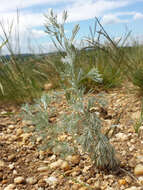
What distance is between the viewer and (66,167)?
151 centimetres

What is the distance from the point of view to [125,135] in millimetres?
1777

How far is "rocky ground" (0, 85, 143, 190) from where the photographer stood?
1.35m

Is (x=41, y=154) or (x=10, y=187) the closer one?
(x=10, y=187)

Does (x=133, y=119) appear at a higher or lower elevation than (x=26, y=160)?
higher

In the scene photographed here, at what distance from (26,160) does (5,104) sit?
4.83ft

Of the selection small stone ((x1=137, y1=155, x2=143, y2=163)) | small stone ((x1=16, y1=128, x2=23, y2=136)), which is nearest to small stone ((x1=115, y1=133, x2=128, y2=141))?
small stone ((x1=137, y1=155, x2=143, y2=163))

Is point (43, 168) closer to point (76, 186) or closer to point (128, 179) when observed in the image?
point (76, 186)

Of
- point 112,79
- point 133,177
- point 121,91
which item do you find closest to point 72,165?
point 133,177

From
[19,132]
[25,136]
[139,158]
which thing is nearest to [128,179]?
[139,158]

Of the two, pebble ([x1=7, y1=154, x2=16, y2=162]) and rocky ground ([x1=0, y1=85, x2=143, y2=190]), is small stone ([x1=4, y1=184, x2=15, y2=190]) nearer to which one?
rocky ground ([x1=0, y1=85, x2=143, y2=190])

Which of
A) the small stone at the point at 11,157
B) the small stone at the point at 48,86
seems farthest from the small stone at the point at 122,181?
the small stone at the point at 48,86

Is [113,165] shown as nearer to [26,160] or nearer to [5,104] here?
[26,160]

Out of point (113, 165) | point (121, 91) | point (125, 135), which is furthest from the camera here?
point (121, 91)

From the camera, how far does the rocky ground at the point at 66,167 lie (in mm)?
1350
